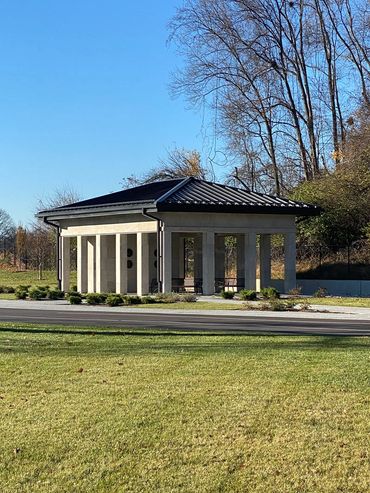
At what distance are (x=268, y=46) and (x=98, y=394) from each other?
40.2 meters

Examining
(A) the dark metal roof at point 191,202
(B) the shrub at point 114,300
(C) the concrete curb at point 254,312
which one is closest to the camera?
(C) the concrete curb at point 254,312

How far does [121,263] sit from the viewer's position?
3269 cm

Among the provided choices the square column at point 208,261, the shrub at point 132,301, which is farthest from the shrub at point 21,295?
the square column at point 208,261

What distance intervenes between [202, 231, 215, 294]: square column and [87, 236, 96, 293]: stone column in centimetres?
700

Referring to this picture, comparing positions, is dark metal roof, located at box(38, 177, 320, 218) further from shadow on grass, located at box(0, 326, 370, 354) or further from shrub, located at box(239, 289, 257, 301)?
shadow on grass, located at box(0, 326, 370, 354)

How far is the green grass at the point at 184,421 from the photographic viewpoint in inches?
192

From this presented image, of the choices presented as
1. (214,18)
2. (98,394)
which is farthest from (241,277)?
Result: (98,394)

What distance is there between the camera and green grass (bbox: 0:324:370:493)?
489cm

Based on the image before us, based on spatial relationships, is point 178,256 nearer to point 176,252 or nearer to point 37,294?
point 176,252

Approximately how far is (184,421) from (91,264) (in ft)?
98.1

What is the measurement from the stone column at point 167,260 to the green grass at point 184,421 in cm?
1941

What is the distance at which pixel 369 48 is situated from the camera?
43438mm

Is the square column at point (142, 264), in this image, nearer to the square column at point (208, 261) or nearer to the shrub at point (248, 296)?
the square column at point (208, 261)

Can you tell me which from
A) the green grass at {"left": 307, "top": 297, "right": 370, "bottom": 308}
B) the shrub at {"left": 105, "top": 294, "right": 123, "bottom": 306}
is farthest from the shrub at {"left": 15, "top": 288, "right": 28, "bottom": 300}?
the green grass at {"left": 307, "top": 297, "right": 370, "bottom": 308}
